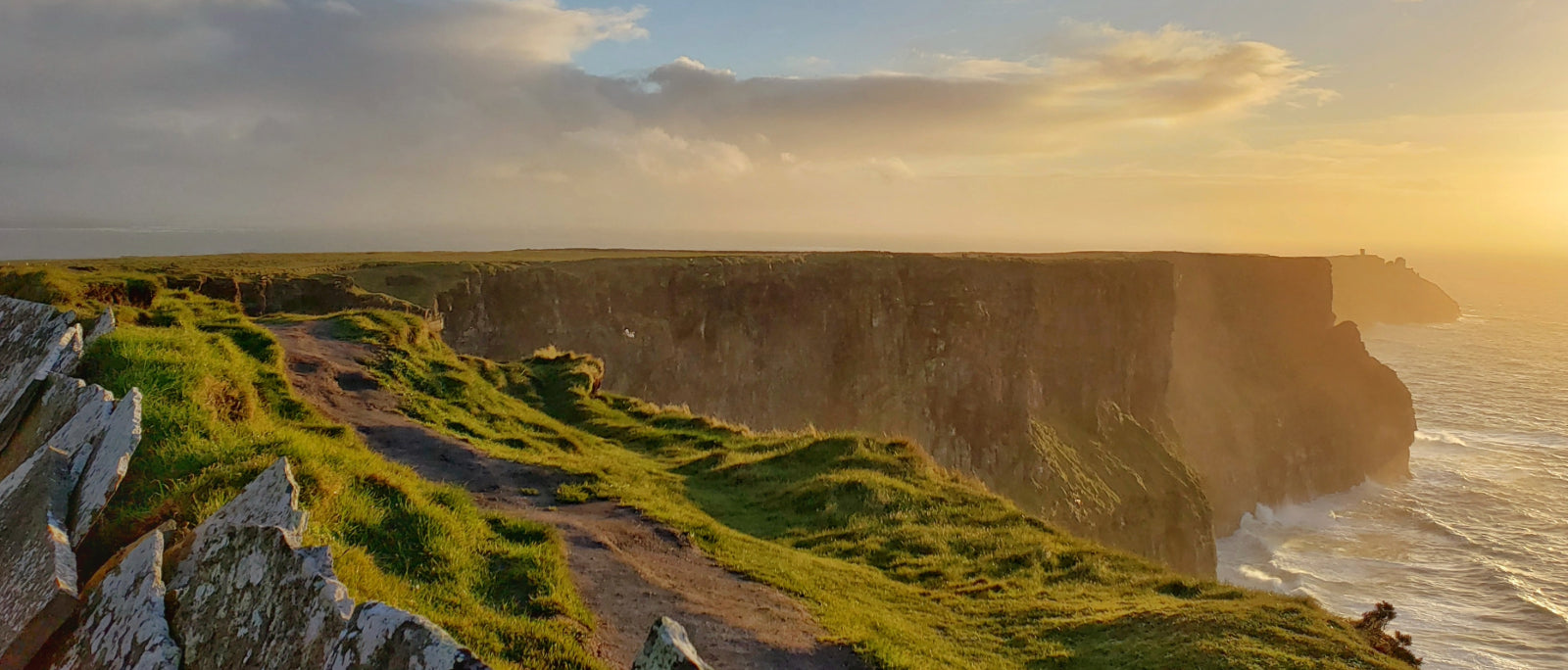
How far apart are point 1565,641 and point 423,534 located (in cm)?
4040

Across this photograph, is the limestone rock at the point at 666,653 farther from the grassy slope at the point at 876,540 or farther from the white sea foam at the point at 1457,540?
the white sea foam at the point at 1457,540

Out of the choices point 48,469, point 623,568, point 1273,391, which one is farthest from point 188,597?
point 1273,391

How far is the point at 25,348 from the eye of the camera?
8.37 metres

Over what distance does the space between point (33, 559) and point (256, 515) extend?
109 cm

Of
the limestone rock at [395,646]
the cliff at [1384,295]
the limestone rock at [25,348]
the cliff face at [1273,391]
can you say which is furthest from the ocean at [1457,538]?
the cliff at [1384,295]

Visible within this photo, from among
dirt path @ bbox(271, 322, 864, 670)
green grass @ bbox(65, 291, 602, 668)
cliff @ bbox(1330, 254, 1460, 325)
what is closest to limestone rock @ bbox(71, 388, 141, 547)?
green grass @ bbox(65, 291, 602, 668)

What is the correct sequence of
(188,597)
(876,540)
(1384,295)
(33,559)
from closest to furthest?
(188,597) < (33,559) < (876,540) < (1384,295)

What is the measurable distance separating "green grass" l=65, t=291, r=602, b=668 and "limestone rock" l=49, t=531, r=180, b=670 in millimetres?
952

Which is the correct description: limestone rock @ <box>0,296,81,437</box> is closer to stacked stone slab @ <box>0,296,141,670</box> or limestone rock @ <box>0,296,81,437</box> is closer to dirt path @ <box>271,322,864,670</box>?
stacked stone slab @ <box>0,296,141,670</box>

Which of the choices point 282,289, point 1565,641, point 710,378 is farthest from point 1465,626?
point 282,289

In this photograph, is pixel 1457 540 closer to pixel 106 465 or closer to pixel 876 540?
pixel 876 540

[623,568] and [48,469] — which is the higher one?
[48,469]

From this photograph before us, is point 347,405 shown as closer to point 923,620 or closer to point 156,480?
point 156,480

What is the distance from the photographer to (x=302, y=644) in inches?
147
